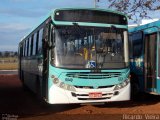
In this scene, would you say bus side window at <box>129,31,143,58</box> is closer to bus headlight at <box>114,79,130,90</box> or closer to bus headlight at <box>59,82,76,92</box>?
bus headlight at <box>114,79,130,90</box>

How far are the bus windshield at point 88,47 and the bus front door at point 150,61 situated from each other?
2482 millimetres

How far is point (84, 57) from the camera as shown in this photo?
13.3 m

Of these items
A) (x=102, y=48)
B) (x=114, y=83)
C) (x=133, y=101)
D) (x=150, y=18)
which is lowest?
(x=133, y=101)

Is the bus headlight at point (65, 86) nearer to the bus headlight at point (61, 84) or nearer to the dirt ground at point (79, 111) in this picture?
the bus headlight at point (61, 84)

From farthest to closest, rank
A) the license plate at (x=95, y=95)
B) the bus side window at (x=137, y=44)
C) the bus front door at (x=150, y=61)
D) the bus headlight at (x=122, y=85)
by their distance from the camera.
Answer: the bus side window at (x=137, y=44), the bus front door at (x=150, y=61), the bus headlight at (x=122, y=85), the license plate at (x=95, y=95)

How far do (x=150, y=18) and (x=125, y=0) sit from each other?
66.7 inches

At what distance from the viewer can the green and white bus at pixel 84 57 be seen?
1314 cm

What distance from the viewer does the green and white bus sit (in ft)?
43.1

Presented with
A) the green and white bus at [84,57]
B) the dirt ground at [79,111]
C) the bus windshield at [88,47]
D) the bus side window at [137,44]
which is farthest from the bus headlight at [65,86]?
the bus side window at [137,44]

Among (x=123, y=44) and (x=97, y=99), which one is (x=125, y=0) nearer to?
(x=123, y=44)

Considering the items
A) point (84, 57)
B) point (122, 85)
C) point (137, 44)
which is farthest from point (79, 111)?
point (137, 44)

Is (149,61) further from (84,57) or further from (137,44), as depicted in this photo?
(84,57)

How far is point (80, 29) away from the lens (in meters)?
13.5

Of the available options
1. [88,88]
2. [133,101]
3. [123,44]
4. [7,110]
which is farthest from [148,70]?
[7,110]
